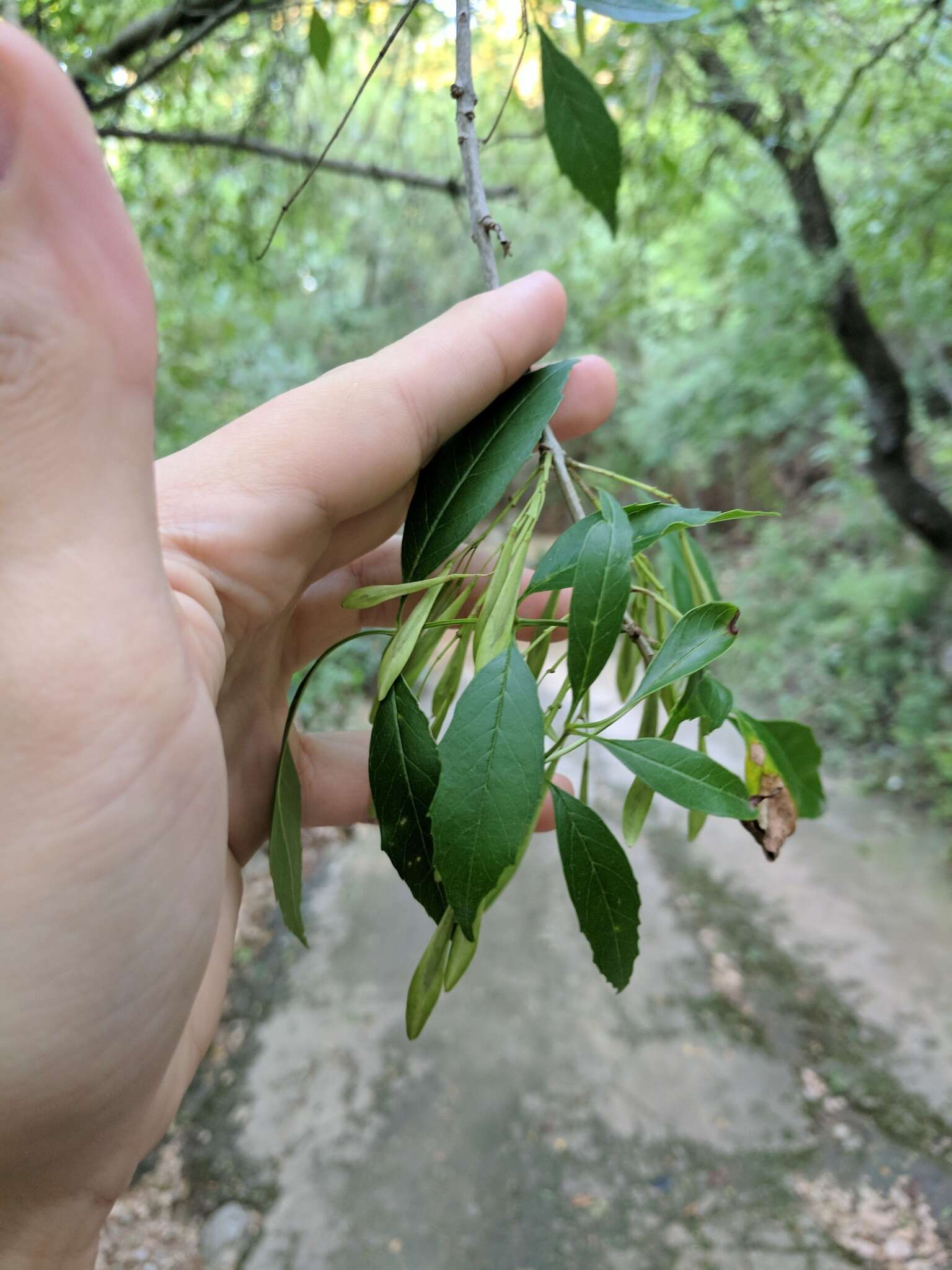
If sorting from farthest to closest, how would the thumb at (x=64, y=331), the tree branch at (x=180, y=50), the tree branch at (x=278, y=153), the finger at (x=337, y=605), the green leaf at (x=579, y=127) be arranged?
the tree branch at (x=278, y=153)
the tree branch at (x=180, y=50)
the finger at (x=337, y=605)
the green leaf at (x=579, y=127)
the thumb at (x=64, y=331)

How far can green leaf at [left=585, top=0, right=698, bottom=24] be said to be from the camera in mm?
619

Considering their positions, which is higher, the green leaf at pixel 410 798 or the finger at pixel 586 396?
the finger at pixel 586 396

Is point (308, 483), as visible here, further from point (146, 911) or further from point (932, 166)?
point (932, 166)

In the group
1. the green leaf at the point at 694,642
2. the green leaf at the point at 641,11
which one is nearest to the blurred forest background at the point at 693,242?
the green leaf at the point at 641,11

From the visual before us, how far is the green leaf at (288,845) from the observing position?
689mm

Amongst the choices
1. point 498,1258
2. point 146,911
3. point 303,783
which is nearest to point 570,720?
point 146,911

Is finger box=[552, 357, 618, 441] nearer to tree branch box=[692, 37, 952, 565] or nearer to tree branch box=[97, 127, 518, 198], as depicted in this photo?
tree branch box=[97, 127, 518, 198]

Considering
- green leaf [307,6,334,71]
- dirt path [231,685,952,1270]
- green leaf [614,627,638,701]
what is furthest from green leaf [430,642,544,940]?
dirt path [231,685,952,1270]

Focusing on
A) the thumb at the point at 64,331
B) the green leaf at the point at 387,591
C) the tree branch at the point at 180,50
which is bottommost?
the green leaf at the point at 387,591

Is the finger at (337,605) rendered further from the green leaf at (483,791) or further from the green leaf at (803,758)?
the green leaf at (483,791)

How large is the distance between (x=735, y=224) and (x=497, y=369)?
3.04m

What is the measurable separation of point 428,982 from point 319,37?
3.49 ft

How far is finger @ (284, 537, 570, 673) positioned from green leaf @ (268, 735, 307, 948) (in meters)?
0.37

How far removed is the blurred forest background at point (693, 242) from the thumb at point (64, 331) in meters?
0.60
